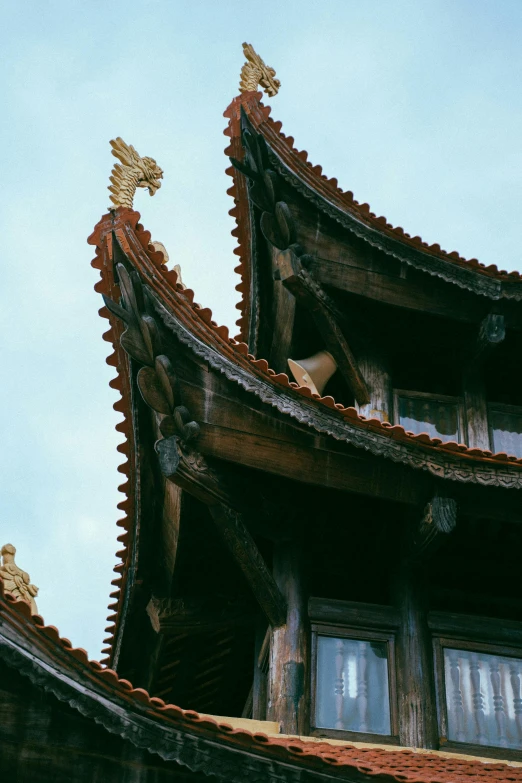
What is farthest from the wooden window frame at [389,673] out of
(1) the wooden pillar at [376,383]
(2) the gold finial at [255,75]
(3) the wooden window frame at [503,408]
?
(2) the gold finial at [255,75]

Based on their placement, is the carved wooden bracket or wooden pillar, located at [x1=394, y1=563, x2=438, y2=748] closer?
wooden pillar, located at [x1=394, y1=563, x2=438, y2=748]

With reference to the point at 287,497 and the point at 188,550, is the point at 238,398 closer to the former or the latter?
the point at 287,497

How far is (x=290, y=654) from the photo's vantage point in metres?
11.2

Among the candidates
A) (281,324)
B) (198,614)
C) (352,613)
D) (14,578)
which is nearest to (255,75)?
(281,324)

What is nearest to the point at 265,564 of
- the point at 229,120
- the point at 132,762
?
the point at 132,762

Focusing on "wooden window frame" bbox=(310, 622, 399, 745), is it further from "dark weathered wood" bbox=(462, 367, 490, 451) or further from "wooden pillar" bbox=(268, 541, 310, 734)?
"dark weathered wood" bbox=(462, 367, 490, 451)

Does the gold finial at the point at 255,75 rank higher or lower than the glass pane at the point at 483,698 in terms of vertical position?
higher

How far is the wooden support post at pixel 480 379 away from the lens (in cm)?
1384

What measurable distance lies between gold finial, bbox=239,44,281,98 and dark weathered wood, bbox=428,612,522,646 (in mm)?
6719

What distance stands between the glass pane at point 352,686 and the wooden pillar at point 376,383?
298 cm

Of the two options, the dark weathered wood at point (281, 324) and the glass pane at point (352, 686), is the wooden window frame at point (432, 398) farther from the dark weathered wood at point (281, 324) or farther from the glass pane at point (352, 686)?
the glass pane at point (352, 686)

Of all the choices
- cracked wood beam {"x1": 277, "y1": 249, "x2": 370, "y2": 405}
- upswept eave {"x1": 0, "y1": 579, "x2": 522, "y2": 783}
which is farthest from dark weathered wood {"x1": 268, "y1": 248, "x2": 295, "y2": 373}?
upswept eave {"x1": 0, "y1": 579, "x2": 522, "y2": 783}

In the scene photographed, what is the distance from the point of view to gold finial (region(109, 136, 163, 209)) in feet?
41.7

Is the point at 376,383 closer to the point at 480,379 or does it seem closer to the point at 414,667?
the point at 480,379
